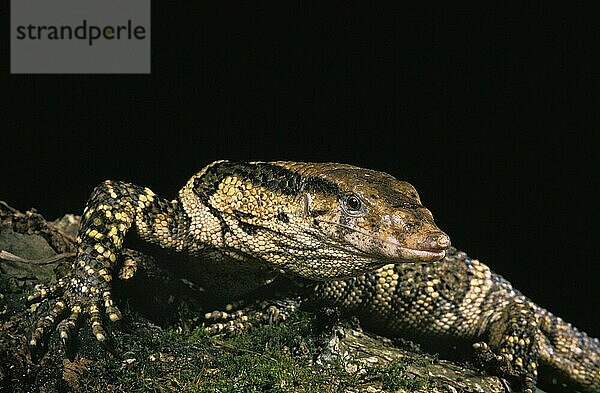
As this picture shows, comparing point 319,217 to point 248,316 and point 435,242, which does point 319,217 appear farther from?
point 248,316

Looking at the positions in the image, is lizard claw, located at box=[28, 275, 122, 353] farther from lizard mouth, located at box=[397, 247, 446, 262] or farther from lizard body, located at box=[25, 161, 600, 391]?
lizard mouth, located at box=[397, 247, 446, 262]

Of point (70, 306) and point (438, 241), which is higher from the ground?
point (438, 241)

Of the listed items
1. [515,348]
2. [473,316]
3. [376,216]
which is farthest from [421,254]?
[473,316]

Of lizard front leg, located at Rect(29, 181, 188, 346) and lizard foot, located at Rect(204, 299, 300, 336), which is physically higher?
lizard front leg, located at Rect(29, 181, 188, 346)

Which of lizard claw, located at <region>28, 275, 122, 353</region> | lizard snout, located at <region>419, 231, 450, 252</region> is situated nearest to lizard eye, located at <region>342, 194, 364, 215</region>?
lizard snout, located at <region>419, 231, 450, 252</region>

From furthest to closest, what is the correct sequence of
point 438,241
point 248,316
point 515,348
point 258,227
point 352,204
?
point 515,348 < point 248,316 < point 258,227 < point 352,204 < point 438,241

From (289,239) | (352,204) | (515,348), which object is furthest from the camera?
(515,348)
